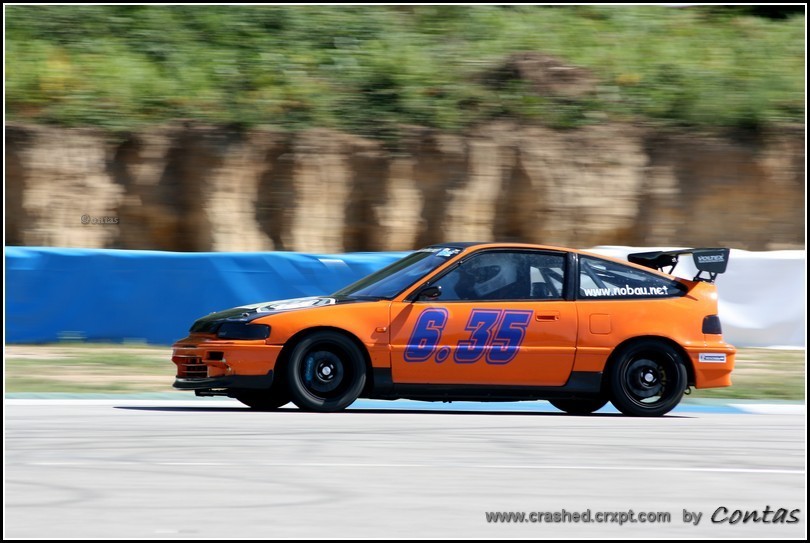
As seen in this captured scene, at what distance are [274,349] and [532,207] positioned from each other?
1033 centimetres

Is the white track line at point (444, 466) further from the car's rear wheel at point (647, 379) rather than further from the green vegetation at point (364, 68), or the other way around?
the green vegetation at point (364, 68)

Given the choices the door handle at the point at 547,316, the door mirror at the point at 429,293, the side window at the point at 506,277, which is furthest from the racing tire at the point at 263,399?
the door handle at the point at 547,316

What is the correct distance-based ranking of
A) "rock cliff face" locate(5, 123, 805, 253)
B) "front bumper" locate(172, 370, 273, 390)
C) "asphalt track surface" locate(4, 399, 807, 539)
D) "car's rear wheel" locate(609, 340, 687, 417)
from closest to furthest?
"asphalt track surface" locate(4, 399, 807, 539)
"front bumper" locate(172, 370, 273, 390)
"car's rear wheel" locate(609, 340, 687, 417)
"rock cliff face" locate(5, 123, 805, 253)

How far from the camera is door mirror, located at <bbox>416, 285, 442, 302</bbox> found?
9.55 m

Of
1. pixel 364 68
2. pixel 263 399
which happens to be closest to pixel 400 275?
pixel 263 399

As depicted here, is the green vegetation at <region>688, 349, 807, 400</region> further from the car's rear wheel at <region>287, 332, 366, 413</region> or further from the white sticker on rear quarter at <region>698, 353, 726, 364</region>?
the car's rear wheel at <region>287, 332, 366, 413</region>

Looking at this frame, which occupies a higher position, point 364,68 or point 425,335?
point 364,68

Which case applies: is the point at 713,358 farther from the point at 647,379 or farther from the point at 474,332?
the point at 474,332

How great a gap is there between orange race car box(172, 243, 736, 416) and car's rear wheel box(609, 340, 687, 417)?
0.5 inches

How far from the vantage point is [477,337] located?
31.2 ft

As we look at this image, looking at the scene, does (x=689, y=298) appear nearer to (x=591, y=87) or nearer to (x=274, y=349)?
(x=274, y=349)

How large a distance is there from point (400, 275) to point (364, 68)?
34.9ft

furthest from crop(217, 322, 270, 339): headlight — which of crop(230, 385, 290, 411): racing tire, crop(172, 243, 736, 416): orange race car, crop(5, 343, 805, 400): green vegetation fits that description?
crop(5, 343, 805, 400): green vegetation

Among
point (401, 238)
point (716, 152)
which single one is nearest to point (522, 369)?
point (401, 238)
